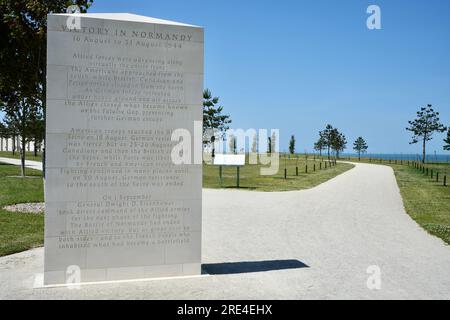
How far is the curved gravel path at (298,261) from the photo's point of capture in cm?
617

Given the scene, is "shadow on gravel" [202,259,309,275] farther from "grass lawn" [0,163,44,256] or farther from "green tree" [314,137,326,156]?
"green tree" [314,137,326,156]

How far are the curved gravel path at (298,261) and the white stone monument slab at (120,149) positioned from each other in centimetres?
51

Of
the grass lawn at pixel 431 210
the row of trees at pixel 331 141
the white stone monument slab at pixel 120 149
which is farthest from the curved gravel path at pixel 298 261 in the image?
the row of trees at pixel 331 141

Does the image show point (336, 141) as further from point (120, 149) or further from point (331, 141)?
point (120, 149)

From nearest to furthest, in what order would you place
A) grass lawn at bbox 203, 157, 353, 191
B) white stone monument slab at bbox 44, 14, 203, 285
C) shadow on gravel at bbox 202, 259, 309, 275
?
white stone monument slab at bbox 44, 14, 203, 285, shadow on gravel at bbox 202, 259, 309, 275, grass lawn at bbox 203, 157, 353, 191

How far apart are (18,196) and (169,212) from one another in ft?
39.6

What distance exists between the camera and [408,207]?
16.9 meters

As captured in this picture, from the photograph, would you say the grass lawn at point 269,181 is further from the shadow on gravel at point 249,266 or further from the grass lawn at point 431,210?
the shadow on gravel at point 249,266

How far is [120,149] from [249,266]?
9.99 feet

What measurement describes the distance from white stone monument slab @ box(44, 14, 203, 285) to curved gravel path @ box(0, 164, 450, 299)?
51 centimetres

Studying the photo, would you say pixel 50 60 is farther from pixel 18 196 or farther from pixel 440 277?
pixel 18 196

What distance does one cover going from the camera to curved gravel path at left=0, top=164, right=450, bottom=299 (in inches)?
243

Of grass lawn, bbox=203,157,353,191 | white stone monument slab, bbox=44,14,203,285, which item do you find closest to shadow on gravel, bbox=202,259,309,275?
white stone monument slab, bbox=44,14,203,285
